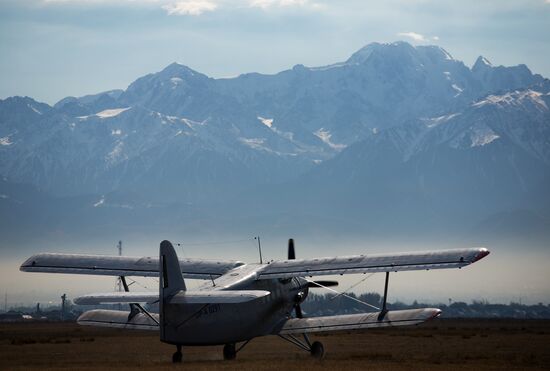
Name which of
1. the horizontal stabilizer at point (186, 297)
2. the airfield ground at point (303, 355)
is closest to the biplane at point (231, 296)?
the horizontal stabilizer at point (186, 297)

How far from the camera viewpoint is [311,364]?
104ft

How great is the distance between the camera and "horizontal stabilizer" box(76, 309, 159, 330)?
34.6m

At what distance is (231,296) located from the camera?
3028 cm

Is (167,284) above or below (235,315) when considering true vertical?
above

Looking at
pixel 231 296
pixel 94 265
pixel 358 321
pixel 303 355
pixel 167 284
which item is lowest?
pixel 303 355

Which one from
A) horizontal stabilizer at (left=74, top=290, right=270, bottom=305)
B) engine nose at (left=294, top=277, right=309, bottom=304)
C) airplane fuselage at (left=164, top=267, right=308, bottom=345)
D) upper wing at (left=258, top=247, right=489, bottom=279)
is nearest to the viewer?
horizontal stabilizer at (left=74, top=290, right=270, bottom=305)

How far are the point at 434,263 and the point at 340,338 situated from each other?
73.5 feet

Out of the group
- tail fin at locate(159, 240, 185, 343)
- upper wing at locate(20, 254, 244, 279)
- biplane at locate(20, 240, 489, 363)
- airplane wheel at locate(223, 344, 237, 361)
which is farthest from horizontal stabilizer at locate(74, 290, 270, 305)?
upper wing at locate(20, 254, 244, 279)

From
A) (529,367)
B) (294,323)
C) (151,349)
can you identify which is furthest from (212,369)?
(151,349)

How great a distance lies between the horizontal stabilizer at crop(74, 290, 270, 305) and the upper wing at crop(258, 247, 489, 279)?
423cm

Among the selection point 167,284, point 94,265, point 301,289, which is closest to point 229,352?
point 301,289

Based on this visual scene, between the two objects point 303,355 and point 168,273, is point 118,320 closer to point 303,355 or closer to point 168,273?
point 168,273

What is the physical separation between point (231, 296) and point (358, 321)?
6203 millimetres

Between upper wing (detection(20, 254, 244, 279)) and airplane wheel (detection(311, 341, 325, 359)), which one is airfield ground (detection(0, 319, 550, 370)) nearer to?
airplane wheel (detection(311, 341, 325, 359))
